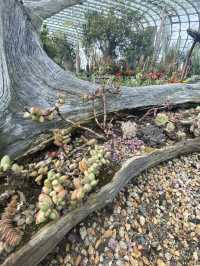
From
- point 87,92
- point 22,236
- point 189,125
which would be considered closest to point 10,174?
point 22,236

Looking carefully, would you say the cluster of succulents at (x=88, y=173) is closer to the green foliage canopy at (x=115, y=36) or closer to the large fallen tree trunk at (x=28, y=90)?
the large fallen tree trunk at (x=28, y=90)

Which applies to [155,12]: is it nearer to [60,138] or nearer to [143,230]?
[60,138]

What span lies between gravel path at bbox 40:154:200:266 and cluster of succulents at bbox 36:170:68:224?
268 millimetres

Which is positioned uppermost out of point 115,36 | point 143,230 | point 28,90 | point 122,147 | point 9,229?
point 28,90

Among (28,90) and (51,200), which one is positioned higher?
(28,90)

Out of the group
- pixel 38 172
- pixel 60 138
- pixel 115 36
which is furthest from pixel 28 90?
pixel 115 36

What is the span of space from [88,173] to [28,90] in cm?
85

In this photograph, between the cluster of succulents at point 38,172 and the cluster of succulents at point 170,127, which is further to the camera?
the cluster of succulents at point 170,127

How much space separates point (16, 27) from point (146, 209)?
1.69 metres

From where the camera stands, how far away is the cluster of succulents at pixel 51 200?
1.26 metres

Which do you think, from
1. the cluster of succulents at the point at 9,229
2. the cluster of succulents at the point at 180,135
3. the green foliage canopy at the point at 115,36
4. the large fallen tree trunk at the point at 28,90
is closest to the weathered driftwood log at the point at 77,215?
the cluster of succulents at the point at 9,229

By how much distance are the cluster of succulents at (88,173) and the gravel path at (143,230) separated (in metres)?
0.27

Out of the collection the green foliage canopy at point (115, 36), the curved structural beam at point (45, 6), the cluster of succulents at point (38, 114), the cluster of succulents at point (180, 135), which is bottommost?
the green foliage canopy at point (115, 36)

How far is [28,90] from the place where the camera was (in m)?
1.97
